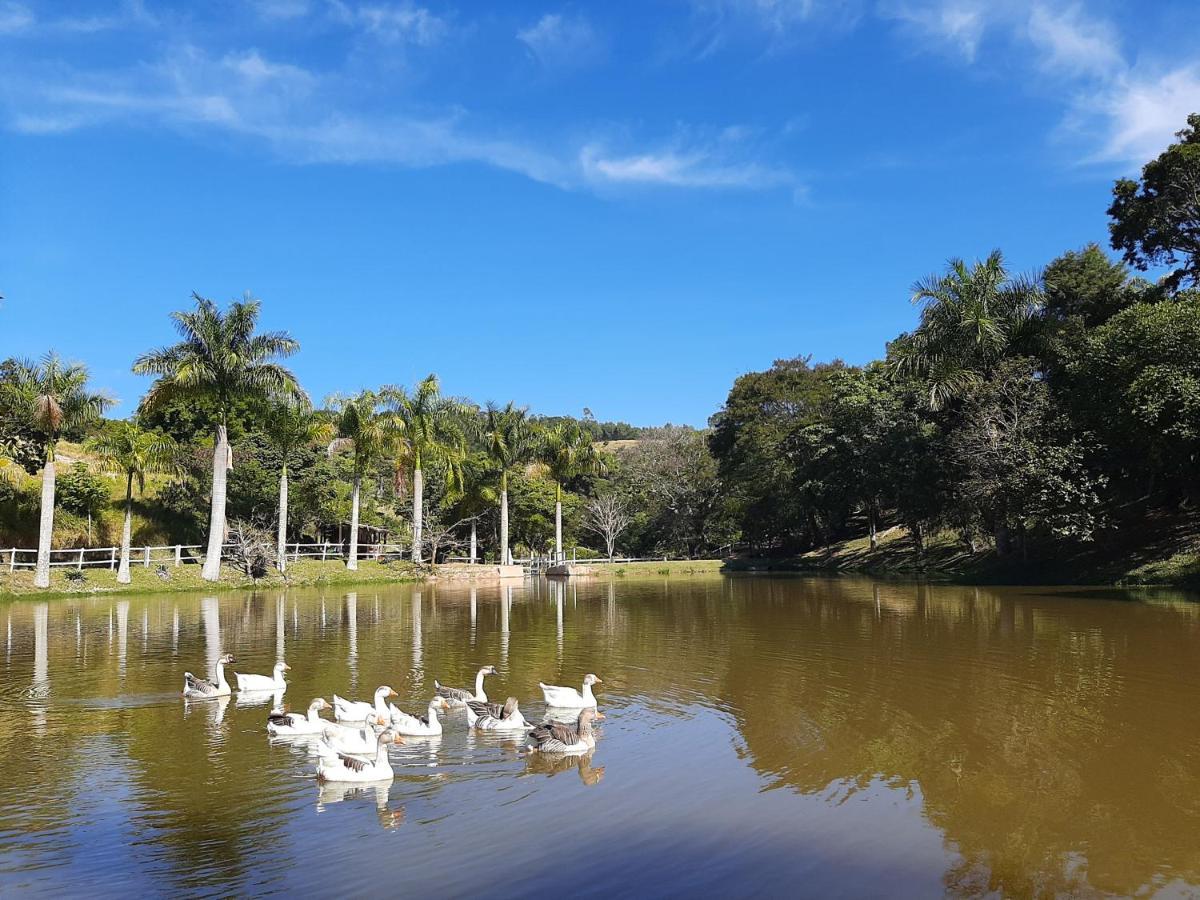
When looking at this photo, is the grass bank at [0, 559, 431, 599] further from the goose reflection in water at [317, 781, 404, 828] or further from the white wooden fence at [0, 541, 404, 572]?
the goose reflection in water at [317, 781, 404, 828]

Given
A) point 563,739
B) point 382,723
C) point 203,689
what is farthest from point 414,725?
point 203,689

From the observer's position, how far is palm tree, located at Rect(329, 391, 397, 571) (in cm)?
4697

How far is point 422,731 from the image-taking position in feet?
37.5

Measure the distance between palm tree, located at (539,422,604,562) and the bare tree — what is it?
7.37 m

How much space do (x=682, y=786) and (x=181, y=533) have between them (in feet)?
150

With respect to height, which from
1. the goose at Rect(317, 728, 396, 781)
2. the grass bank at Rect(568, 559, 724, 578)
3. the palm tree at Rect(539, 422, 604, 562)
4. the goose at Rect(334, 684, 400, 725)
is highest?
the palm tree at Rect(539, 422, 604, 562)

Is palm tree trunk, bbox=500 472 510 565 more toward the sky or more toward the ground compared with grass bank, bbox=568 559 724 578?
more toward the sky

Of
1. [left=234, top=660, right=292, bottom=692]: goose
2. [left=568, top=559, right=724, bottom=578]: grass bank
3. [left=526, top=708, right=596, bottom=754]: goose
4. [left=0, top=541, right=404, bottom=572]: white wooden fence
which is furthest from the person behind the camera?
[left=568, top=559, right=724, bottom=578]: grass bank

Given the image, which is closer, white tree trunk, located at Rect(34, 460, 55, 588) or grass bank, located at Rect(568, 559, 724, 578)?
white tree trunk, located at Rect(34, 460, 55, 588)

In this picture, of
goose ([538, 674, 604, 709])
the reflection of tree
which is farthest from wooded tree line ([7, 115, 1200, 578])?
goose ([538, 674, 604, 709])

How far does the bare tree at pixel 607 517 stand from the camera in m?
67.9

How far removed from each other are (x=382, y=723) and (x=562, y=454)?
47764 millimetres

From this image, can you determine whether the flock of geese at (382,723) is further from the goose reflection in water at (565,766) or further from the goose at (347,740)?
the goose reflection in water at (565,766)

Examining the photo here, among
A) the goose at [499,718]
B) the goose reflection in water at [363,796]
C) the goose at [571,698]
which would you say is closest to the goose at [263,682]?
the goose at [499,718]
